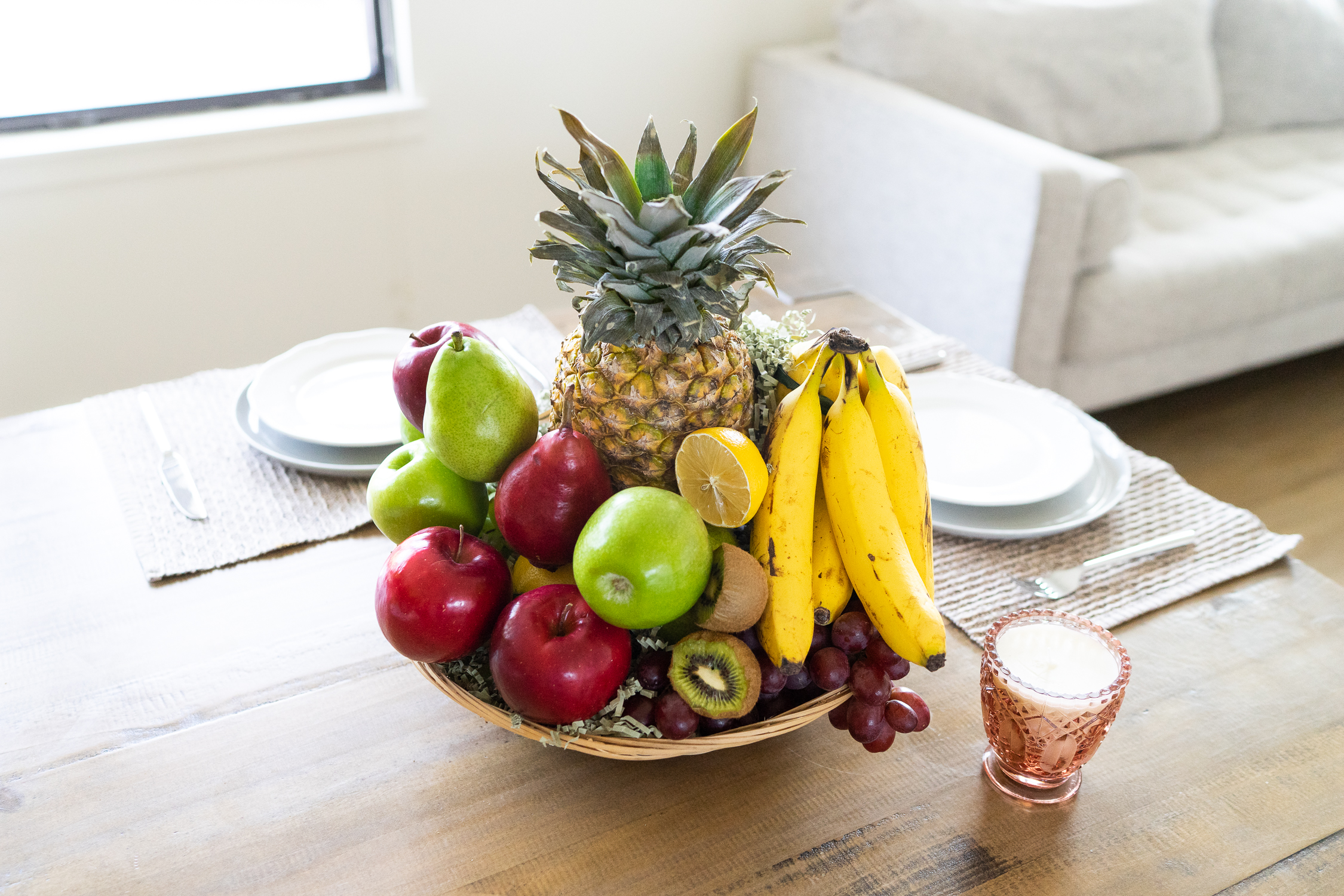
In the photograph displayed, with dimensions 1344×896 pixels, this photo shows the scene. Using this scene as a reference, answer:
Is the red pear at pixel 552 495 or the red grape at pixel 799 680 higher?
the red pear at pixel 552 495

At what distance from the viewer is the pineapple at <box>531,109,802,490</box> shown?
0.75 metres

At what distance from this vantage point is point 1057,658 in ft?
2.49

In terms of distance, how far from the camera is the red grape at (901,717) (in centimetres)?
73

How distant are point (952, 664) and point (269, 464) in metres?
0.75

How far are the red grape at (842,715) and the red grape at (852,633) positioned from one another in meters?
0.04

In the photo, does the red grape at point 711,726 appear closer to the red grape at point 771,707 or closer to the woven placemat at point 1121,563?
the red grape at point 771,707

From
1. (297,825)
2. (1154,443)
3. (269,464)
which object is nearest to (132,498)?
(269,464)

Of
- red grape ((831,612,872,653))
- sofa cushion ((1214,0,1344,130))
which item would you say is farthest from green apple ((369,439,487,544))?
sofa cushion ((1214,0,1344,130))

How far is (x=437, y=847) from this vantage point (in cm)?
70

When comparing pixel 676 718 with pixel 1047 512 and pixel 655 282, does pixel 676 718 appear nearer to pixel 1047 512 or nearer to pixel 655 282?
pixel 655 282

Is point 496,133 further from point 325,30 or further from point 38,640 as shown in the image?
point 38,640

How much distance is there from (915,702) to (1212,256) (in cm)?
184

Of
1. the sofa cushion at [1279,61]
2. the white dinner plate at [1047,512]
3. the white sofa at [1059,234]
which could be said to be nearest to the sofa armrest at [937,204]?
the white sofa at [1059,234]

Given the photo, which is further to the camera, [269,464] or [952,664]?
[269,464]
